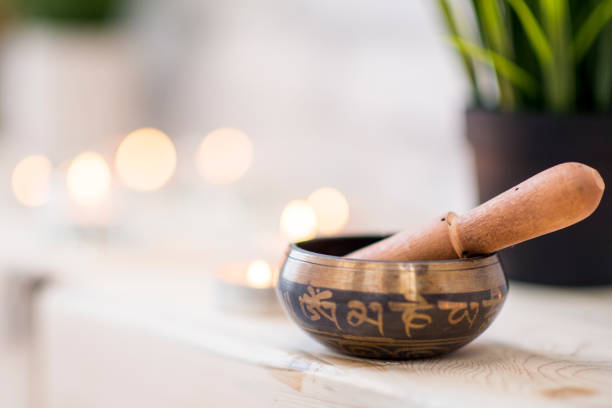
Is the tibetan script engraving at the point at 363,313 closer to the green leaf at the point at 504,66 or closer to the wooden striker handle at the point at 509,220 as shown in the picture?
the wooden striker handle at the point at 509,220

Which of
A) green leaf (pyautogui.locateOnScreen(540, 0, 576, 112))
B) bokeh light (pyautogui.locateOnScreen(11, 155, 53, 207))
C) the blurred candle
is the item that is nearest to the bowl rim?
green leaf (pyautogui.locateOnScreen(540, 0, 576, 112))

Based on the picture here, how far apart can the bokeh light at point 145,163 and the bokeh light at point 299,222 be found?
Result: 1.53 ft

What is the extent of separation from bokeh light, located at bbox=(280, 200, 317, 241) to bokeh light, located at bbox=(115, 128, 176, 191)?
0.46 metres

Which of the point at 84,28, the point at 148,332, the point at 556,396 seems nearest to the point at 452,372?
the point at 556,396

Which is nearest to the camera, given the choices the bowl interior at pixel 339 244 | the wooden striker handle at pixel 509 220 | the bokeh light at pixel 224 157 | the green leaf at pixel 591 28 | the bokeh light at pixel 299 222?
the wooden striker handle at pixel 509 220

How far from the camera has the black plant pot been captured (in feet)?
2.54

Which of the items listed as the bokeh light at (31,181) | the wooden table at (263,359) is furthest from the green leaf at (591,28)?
the bokeh light at (31,181)

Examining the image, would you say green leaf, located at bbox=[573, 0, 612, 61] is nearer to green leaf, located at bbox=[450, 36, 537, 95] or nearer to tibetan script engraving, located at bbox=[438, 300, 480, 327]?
green leaf, located at bbox=[450, 36, 537, 95]

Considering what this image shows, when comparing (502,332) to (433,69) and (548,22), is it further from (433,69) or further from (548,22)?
(433,69)

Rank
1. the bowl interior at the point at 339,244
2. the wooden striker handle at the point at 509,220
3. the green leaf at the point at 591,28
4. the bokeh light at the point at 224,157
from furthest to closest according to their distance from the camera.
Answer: the bokeh light at the point at 224,157 < the green leaf at the point at 591,28 < the bowl interior at the point at 339,244 < the wooden striker handle at the point at 509,220

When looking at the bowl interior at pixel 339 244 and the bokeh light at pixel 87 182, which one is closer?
the bowl interior at pixel 339 244

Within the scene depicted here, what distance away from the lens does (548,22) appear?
75 centimetres

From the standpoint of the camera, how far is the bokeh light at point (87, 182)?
3.54 feet

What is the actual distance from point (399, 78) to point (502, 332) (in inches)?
35.5
